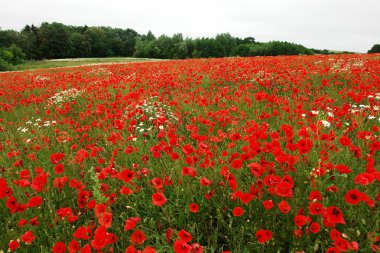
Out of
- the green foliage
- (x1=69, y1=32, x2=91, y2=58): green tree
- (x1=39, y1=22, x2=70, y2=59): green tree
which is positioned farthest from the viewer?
(x1=69, y1=32, x2=91, y2=58): green tree

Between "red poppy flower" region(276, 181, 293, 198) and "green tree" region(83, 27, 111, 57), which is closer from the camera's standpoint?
"red poppy flower" region(276, 181, 293, 198)

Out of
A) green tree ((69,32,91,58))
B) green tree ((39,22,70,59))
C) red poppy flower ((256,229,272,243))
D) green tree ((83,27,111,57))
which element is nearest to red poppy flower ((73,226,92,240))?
red poppy flower ((256,229,272,243))

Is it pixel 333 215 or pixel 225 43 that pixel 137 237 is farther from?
pixel 225 43

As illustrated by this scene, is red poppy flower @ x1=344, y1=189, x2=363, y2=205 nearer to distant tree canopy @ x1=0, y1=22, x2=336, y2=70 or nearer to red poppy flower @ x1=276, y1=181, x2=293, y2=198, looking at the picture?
red poppy flower @ x1=276, y1=181, x2=293, y2=198

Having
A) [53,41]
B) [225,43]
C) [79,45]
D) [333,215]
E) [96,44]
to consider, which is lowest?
[333,215]

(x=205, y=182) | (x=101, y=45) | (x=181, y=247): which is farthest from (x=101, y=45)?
(x=181, y=247)

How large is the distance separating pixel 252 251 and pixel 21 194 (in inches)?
96.5

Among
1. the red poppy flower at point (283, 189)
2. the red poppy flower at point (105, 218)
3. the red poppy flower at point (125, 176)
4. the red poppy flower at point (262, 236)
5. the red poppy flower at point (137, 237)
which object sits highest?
the red poppy flower at point (283, 189)

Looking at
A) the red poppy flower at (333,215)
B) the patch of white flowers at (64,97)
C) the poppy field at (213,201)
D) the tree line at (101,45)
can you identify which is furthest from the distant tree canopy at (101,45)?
the red poppy flower at (333,215)

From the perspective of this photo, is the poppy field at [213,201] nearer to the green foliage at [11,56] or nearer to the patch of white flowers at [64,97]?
the patch of white flowers at [64,97]

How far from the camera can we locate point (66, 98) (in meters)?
7.67

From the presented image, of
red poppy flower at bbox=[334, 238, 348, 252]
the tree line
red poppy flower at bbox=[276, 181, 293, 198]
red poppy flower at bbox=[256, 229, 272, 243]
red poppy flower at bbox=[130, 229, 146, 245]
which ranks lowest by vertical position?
red poppy flower at bbox=[130, 229, 146, 245]

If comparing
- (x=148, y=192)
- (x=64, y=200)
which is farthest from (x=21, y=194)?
(x=148, y=192)

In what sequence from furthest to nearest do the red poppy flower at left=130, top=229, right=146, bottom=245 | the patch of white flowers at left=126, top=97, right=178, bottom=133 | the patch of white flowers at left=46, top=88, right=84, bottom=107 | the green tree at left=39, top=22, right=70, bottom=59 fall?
the green tree at left=39, top=22, right=70, bottom=59 → the patch of white flowers at left=46, top=88, right=84, bottom=107 → the patch of white flowers at left=126, top=97, right=178, bottom=133 → the red poppy flower at left=130, top=229, right=146, bottom=245
